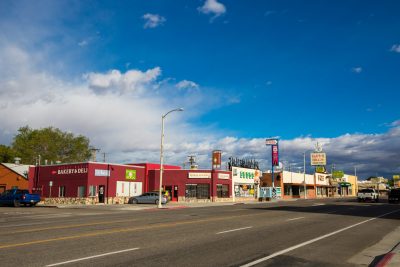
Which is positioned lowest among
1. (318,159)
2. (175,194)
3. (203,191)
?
(175,194)

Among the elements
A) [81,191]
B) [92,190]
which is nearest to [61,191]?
[81,191]

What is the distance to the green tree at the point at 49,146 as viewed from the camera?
283 feet

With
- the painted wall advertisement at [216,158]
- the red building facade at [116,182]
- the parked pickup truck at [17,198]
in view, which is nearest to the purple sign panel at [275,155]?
the red building facade at [116,182]

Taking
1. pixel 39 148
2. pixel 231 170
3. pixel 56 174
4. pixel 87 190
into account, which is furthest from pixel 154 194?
pixel 39 148

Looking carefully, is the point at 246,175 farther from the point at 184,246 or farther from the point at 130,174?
the point at 184,246

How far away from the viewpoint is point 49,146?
8762cm

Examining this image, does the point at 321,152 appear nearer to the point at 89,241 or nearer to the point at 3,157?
the point at 3,157

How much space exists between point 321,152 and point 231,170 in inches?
2272

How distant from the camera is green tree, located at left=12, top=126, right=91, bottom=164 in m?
86.2

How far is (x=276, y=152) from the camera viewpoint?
76.8m

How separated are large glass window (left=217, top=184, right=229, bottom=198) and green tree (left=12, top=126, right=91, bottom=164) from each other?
42.9 meters

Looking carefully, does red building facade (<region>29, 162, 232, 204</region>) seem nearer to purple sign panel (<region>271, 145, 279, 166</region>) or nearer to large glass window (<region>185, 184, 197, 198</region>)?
large glass window (<region>185, 184, 197, 198</region>)

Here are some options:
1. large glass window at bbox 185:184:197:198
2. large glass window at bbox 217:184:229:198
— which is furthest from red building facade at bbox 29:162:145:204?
large glass window at bbox 217:184:229:198

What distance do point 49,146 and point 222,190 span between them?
46171 mm
